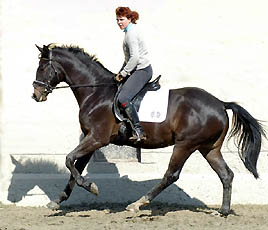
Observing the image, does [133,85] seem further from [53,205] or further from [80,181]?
[53,205]

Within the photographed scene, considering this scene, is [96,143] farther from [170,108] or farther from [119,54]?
[119,54]

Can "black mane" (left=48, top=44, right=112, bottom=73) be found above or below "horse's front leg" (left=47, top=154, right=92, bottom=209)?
above

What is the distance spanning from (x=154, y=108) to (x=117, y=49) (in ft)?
5.65

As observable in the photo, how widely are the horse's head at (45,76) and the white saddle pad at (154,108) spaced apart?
1.23 meters

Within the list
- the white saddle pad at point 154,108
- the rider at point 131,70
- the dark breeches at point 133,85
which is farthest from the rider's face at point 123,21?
the white saddle pad at point 154,108

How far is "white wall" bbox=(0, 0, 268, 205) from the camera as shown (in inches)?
408

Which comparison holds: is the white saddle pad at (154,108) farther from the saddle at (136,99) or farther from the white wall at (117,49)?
the white wall at (117,49)

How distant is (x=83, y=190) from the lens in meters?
10.3

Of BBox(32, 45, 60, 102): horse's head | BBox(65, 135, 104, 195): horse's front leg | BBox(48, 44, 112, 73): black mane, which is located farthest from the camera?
BBox(48, 44, 112, 73): black mane

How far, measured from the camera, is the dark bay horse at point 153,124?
358 inches

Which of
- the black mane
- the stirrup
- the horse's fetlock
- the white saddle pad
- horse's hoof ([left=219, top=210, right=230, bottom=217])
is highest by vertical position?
the black mane

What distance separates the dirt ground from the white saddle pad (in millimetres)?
1259

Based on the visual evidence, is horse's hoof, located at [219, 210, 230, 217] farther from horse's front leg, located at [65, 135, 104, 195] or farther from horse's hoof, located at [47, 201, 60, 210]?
horse's hoof, located at [47, 201, 60, 210]

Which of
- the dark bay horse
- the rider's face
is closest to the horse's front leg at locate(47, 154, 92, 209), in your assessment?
the dark bay horse
